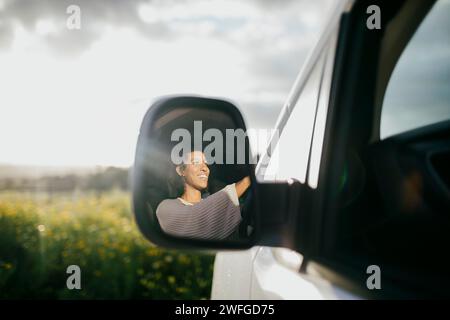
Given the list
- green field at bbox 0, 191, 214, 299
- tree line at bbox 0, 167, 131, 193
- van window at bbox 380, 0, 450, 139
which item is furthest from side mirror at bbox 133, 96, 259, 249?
tree line at bbox 0, 167, 131, 193

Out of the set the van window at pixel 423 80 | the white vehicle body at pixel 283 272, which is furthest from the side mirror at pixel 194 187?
the van window at pixel 423 80

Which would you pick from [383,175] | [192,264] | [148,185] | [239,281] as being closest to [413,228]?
[383,175]

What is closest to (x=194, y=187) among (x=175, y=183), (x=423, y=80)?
(x=175, y=183)

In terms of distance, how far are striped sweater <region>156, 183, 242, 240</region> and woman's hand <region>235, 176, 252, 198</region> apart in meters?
0.03

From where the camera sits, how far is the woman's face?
172 cm

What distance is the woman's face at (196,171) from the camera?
5.65 feet

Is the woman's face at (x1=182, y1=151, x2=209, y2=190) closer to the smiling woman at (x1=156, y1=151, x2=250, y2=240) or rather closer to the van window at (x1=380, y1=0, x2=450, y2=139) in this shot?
the smiling woman at (x1=156, y1=151, x2=250, y2=240)

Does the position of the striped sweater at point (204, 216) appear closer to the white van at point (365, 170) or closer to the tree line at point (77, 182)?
the white van at point (365, 170)

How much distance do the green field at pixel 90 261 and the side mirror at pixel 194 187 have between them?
654cm

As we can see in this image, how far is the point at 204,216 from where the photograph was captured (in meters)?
1.54

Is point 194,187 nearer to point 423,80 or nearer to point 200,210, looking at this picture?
point 200,210

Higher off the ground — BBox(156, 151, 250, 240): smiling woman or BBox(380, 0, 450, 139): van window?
BBox(380, 0, 450, 139): van window

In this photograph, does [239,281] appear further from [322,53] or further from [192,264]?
[192,264]

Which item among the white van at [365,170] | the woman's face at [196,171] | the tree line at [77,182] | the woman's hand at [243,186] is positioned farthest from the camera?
the tree line at [77,182]
